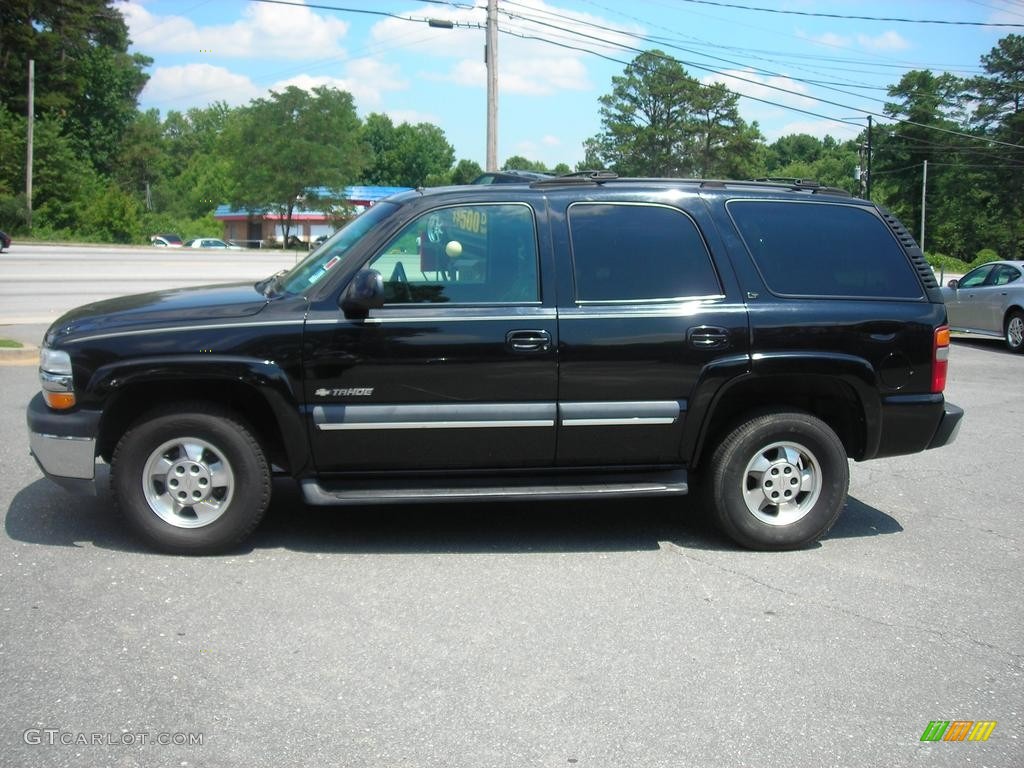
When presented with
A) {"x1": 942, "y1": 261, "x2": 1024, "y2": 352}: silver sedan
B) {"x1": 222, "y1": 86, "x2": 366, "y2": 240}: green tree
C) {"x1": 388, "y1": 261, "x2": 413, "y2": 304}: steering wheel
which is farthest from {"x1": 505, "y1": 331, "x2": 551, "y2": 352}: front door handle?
{"x1": 222, "y1": 86, "x2": 366, "y2": 240}: green tree

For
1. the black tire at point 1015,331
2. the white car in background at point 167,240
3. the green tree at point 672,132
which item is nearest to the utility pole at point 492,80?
the black tire at point 1015,331

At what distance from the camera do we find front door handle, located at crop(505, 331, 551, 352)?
5309 mm

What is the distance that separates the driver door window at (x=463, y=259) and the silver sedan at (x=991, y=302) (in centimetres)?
1339

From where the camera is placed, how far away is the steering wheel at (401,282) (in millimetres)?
5367

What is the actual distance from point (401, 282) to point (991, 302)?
14278 millimetres

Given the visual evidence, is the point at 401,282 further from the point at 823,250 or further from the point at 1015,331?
the point at 1015,331

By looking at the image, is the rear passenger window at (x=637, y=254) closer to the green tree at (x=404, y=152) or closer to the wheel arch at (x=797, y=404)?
the wheel arch at (x=797, y=404)

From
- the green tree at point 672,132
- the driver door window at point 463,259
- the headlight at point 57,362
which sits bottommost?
the headlight at point 57,362

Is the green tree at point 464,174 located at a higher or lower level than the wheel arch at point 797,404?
higher

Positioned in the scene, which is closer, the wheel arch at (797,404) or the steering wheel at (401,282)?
the steering wheel at (401,282)

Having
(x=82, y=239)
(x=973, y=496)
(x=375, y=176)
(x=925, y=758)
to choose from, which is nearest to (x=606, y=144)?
(x=82, y=239)

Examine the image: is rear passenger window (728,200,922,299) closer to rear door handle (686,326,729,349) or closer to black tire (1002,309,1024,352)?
rear door handle (686,326,729,349)

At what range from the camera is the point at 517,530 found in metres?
6.04

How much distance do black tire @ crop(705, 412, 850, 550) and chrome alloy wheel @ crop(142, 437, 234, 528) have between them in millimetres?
2696
